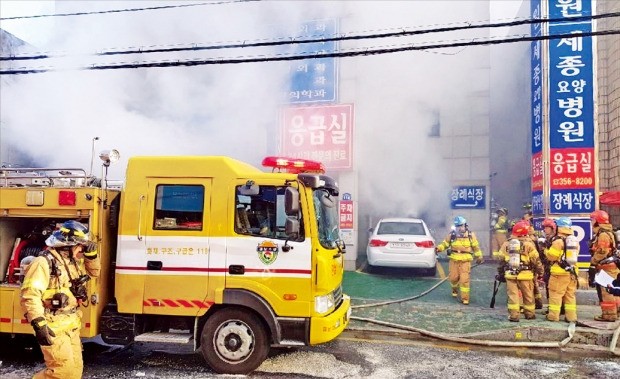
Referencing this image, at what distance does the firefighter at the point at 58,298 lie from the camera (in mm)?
3436

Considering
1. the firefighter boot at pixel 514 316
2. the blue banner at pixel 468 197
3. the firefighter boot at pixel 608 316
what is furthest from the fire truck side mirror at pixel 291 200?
the blue banner at pixel 468 197

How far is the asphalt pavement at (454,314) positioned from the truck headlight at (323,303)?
6.31ft

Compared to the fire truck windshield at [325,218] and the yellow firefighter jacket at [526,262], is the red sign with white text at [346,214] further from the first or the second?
the fire truck windshield at [325,218]

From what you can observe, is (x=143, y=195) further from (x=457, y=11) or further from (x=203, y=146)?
(x=457, y=11)

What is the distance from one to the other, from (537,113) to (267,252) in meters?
7.12

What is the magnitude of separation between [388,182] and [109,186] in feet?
36.0

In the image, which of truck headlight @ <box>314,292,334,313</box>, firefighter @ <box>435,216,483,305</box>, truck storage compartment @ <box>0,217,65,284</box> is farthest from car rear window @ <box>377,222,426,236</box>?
truck storage compartment @ <box>0,217,65,284</box>

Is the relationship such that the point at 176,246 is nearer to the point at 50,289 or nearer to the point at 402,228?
the point at 50,289

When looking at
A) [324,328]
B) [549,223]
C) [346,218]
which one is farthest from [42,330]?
[346,218]

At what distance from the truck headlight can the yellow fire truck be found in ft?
0.04

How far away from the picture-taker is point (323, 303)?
15.5 feet

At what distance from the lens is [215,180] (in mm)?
4867

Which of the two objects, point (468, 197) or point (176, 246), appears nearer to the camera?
point (176, 246)

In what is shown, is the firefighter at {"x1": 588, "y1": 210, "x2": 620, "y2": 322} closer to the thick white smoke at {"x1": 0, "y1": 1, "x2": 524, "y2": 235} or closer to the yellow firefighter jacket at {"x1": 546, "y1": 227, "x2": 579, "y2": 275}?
the yellow firefighter jacket at {"x1": 546, "y1": 227, "x2": 579, "y2": 275}
